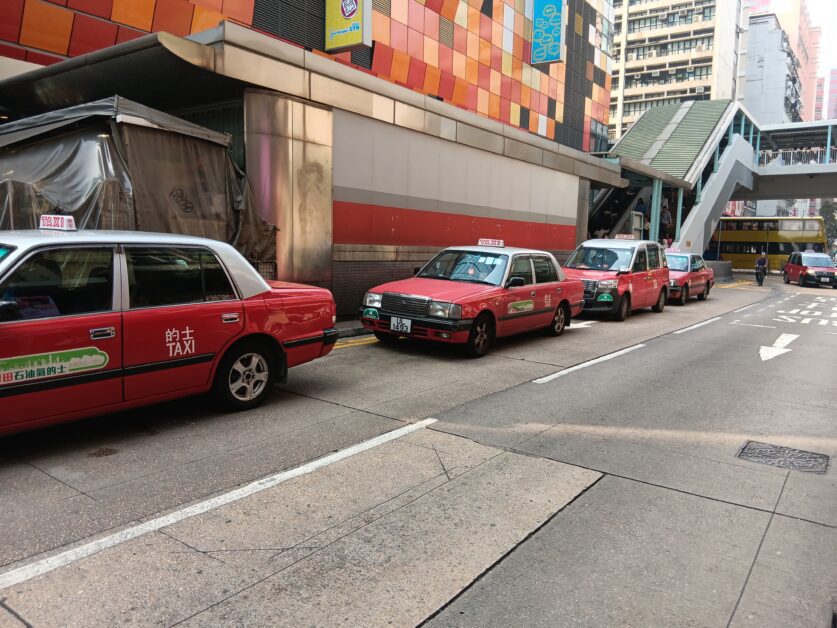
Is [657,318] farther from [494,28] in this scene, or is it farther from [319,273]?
[494,28]

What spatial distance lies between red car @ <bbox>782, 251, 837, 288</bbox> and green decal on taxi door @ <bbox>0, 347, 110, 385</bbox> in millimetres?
34314

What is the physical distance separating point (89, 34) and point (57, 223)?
10524 millimetres

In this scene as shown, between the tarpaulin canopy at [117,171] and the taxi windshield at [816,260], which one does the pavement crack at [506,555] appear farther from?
the taxi windshield at [816,260]

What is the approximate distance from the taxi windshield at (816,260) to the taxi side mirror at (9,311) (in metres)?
35.4

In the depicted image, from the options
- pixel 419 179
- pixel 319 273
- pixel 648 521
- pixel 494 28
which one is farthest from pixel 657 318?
pixel 494 28

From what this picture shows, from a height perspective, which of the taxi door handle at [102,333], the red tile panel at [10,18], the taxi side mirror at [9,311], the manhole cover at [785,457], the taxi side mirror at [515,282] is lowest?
the manhole cover at [785,457]

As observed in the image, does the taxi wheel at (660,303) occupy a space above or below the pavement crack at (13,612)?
above

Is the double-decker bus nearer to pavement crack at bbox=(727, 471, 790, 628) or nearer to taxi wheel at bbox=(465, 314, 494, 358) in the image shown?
taxi wheel at bbox=(465, 314, 494, 358)

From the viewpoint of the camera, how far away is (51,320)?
14.2 feet

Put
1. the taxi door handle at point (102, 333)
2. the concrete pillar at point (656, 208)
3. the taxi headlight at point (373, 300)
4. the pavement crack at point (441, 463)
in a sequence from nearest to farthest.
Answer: the pavement crack at point (441, 463), the taxi door handle at point (102, 333), the taxi headlight at point (373, 300), the concrete pillar at point (656, 208)

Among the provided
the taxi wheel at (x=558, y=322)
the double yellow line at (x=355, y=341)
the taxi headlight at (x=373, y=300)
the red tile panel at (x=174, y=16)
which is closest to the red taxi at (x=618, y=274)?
the taxi wheel at (x=558, y=322)

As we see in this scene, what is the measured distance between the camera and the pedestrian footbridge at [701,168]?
3225 cm

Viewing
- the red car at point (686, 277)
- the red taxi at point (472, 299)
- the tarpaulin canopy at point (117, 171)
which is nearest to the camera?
the red taxi at point (472, 299)

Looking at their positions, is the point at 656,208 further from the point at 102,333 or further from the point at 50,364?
the point at 50,364
